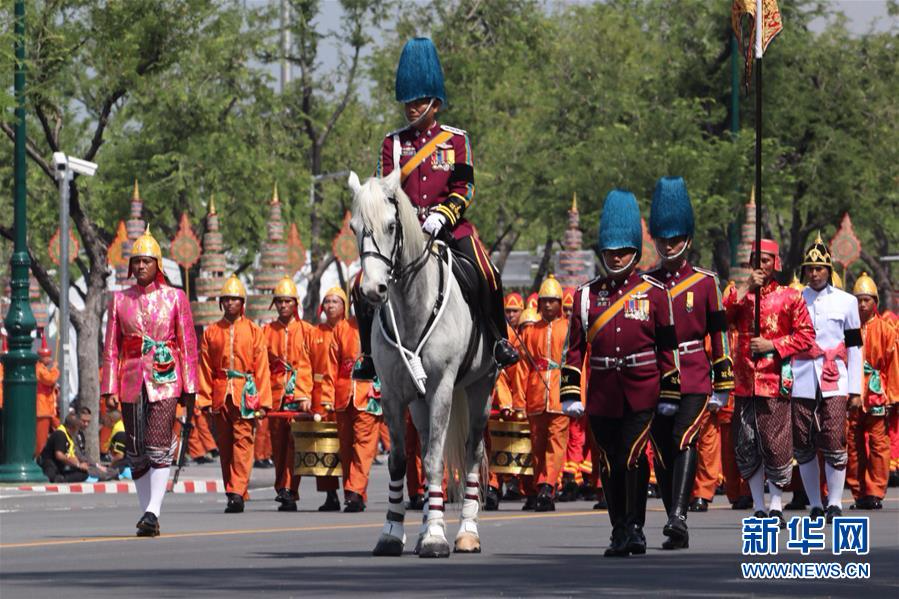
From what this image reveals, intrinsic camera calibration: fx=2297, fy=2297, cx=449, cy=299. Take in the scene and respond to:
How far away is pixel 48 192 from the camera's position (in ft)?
164

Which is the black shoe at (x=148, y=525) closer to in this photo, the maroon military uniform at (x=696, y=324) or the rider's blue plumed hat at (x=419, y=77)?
the rider's blue plumed hat at (x=419, y=77)

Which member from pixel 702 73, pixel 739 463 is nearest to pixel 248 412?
pixel 739 463

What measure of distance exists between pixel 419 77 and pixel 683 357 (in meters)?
2.85

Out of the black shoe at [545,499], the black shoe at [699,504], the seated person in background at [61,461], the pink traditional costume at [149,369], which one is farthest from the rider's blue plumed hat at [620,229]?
the seated person in background at [61,461]

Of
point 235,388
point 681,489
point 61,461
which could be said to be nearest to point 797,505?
→ point 235,388

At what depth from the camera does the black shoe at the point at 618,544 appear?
14.2m

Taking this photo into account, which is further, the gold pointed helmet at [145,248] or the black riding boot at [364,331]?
the gold pointed helmet at [145,248]

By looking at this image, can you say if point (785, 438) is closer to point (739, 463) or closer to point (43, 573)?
point (739, 463)

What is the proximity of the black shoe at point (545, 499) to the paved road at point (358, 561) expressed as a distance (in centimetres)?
23

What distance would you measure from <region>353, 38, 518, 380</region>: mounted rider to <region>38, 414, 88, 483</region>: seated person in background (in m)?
13.4

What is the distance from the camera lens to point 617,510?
1430 centimetres

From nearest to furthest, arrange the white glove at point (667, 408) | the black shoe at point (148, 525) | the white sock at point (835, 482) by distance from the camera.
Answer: the white glove at point (667, 408) → the black shoe at point (148, 525) → the white sock at point (835, 482)

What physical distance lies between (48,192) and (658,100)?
1341 cm

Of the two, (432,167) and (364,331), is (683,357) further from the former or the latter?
(364,331)
